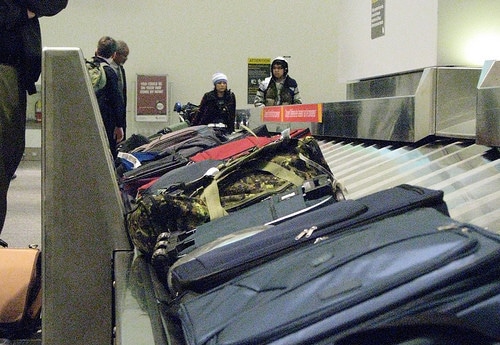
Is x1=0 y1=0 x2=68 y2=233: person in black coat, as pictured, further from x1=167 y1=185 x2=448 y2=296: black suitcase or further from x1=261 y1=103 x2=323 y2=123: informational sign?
x1=261 y1=103 x2=323 y2=123: informational sign

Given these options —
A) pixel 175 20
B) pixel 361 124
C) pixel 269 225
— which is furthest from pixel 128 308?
pixel 175 20

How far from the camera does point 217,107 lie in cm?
679

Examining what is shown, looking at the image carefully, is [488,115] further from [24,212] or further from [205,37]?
[205,37]

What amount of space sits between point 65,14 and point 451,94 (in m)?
7.92

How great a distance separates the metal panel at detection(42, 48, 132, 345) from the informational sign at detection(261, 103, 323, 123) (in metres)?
2.64

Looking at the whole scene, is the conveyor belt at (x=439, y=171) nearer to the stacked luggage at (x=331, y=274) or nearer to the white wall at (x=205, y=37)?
the stacked luggage at (x=331, y=274)

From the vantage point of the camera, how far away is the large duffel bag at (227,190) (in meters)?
1.56

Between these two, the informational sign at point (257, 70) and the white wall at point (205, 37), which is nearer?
the white wall at point (205, 37)

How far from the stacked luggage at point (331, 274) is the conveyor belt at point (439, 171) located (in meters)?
0.49

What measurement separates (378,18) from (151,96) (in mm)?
6000

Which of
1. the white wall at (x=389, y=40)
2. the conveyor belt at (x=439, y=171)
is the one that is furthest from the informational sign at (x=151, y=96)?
the conveyor belt at (x=439, y=171)

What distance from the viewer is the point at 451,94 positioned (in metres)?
2.94

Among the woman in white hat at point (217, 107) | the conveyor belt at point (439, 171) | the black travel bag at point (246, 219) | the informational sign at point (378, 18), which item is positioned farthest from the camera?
the woman in white hat at point (217, 107)

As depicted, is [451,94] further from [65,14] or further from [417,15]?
[65,14]
